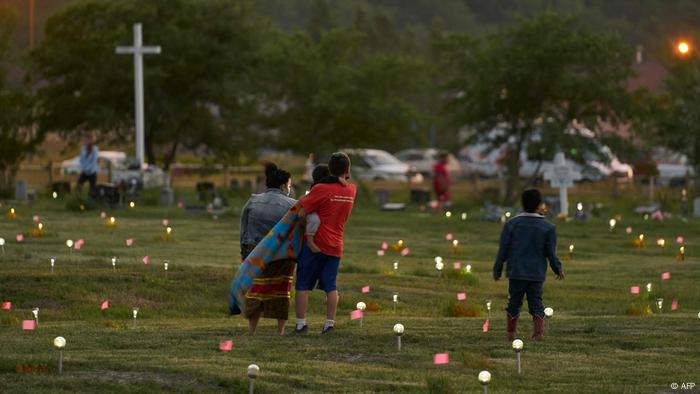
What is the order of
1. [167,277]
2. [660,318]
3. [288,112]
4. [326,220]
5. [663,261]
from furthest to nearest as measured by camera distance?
[288,112] → [663,261] → [167,277] → [660,318] → [326,220]

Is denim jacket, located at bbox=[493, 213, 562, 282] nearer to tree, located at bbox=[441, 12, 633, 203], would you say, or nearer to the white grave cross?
the white grave cross

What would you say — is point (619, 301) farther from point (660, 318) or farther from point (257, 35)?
point (257, 35)

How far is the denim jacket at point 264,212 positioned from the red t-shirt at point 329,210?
28.1 inches

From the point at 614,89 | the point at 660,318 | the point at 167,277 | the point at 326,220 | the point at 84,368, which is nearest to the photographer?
the point at 84,368

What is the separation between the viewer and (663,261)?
2822 centimetres

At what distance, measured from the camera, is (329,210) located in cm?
1552

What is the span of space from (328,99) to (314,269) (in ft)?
144

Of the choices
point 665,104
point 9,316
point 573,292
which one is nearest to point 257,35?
point 665,104

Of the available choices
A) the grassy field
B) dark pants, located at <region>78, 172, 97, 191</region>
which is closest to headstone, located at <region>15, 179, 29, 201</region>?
dark pants, located at <region>78, 172, 97, 191</region>

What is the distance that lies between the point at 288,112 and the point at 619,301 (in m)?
38.8

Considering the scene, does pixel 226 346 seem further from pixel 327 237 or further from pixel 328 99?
pixel 328 99

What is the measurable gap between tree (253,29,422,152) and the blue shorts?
4204 cm

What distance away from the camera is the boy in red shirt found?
50.8 ft

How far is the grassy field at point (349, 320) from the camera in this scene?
42.6ft
